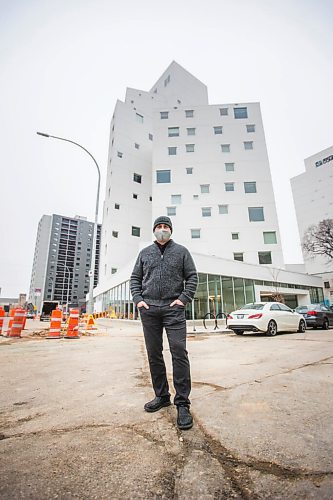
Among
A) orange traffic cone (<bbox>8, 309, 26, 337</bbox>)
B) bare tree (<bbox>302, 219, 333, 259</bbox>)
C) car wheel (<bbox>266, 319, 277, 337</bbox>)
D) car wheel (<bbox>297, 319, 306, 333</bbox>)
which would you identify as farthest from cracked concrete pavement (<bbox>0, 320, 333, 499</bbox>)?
bare tree (<bbox>302, 219, 333, 259</bbox>)

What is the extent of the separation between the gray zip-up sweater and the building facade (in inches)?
4263

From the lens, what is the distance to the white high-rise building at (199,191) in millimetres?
27780

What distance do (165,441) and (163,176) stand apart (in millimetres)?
30835

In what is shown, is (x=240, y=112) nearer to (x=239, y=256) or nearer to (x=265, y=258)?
(x=239, y=256)

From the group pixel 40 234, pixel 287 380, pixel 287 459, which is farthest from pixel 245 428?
pixel 40 234

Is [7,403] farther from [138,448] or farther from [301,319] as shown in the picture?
[301,319]

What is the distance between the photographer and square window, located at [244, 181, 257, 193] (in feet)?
97.1

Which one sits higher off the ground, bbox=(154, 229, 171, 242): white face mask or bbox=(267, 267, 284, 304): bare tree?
bbox=(267, 267, 284, 304): bare tree

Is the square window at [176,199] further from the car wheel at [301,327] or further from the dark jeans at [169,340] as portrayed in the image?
the dark jeans at [169,340]

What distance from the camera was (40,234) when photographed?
116m

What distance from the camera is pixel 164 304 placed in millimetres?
2395

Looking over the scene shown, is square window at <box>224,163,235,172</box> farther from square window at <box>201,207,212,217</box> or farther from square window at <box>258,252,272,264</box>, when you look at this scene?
square window at <box>258,252,272,264</box>

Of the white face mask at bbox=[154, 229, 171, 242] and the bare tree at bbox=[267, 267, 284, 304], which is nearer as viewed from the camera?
the white face mask at bbox=[154, 229, 171, 242]

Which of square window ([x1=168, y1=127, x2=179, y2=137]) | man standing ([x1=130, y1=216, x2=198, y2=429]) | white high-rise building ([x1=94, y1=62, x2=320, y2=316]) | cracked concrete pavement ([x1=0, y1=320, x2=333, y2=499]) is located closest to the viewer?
cracked concrete pavement ([x1=0, y1=320, x2=333, y2=499])
